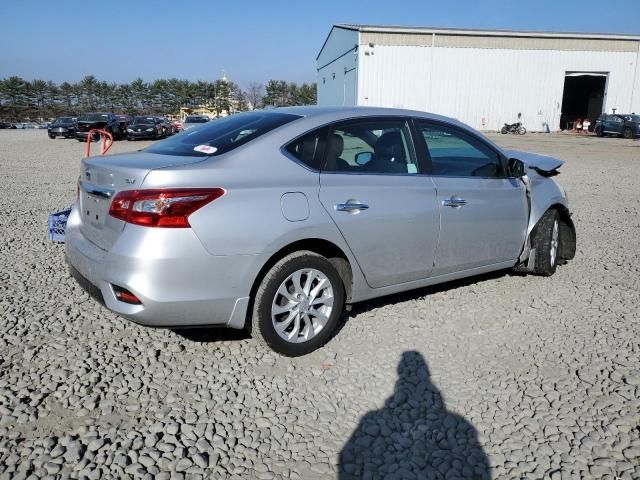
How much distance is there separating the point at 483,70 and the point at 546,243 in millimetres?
40992

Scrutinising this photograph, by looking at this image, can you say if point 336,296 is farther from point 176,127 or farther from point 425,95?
point 425,95

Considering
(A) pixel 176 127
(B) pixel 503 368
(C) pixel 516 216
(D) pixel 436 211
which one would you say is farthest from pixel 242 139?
(A) pixel 176 127

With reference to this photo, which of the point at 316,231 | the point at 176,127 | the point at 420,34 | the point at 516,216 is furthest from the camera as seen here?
the point at 420,34

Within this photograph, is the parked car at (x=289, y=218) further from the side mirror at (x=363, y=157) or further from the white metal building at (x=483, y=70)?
the white metal building at (x=483, y=70)

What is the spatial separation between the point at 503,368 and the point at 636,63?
4922 centimetres

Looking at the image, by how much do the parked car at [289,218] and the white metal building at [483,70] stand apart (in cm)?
3726

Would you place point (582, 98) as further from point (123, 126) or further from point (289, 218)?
point (289, 218)

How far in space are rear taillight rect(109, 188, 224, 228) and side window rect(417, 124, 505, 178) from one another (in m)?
1.98

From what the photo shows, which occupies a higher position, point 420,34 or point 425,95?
point 420,34

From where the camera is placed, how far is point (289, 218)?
334 centimetres

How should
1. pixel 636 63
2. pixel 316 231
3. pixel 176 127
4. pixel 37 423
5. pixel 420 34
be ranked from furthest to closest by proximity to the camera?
pixel 636 63 < pixel 420 34 < pixel 176 127 < pixel 316 231 < pixel 37 423

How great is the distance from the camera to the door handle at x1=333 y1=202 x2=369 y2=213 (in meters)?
3.57

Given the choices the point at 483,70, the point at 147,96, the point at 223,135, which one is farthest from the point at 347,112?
the point at 147,96

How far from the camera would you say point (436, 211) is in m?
4.11
